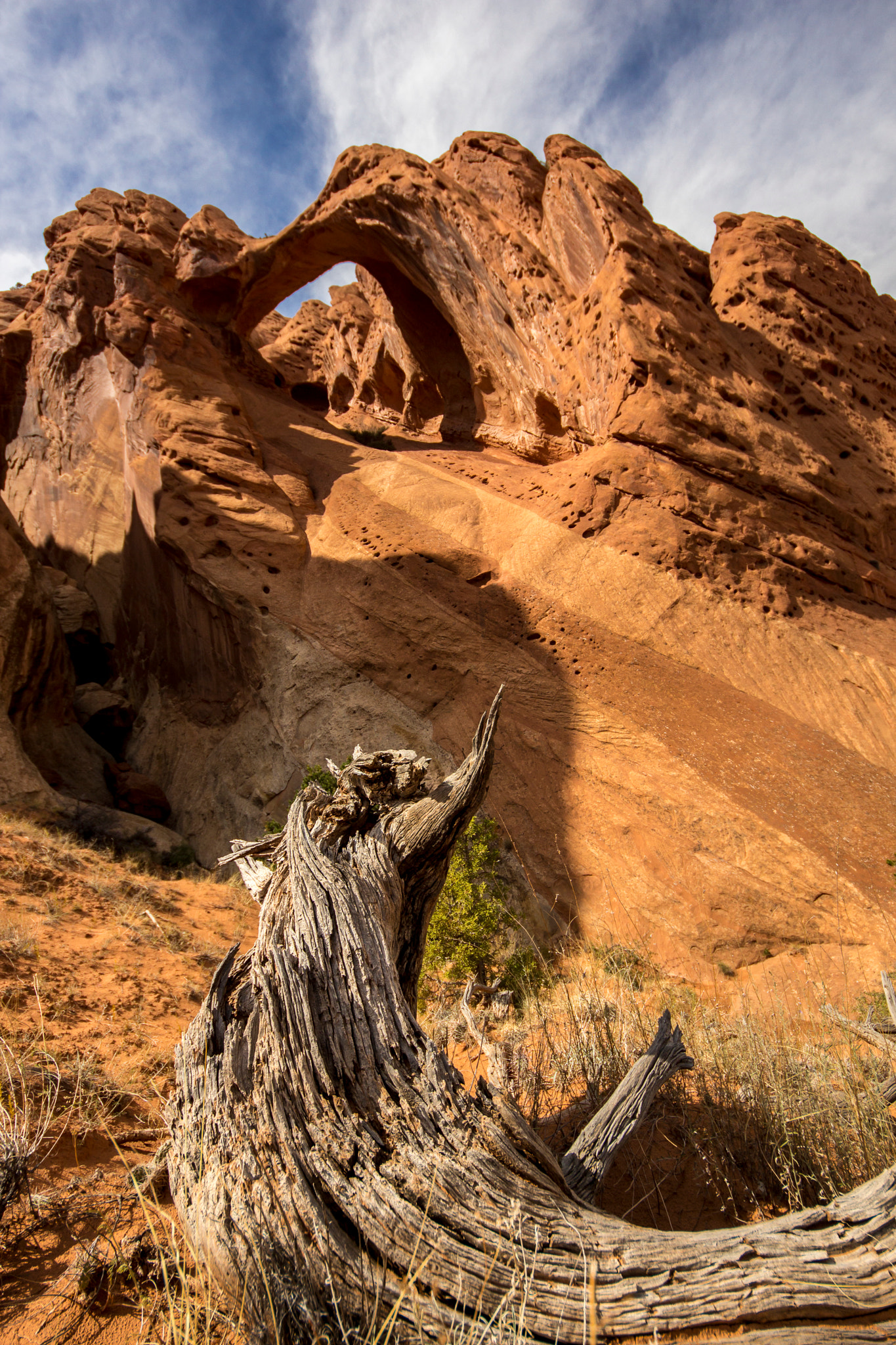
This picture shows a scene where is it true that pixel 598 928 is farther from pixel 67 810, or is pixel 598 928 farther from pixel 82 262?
pixel 82 262

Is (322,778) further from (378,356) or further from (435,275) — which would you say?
(378,356)

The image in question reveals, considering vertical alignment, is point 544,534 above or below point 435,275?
below

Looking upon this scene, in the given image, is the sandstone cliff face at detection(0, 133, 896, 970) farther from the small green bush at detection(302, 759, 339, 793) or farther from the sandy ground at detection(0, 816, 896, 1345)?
the sandy ground at detection(0, 816, 896, 1345)

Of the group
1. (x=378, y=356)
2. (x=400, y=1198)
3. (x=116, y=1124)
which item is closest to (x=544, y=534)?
(x=116, y=1124)

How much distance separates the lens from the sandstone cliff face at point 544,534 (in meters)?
8.38

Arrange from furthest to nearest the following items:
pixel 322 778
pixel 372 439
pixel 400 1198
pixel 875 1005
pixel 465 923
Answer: pixel 372 439, pixel 322 778, pixel 465 923, pixel 875 1005, pixel 400 1198

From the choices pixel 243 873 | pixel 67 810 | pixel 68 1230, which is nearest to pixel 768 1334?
pixel 68 1230

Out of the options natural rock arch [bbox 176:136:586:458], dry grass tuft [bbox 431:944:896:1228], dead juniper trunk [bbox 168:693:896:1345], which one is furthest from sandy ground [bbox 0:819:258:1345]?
natural rock arch [bbox 176:136:586:458]

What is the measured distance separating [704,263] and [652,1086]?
1616 centimetres

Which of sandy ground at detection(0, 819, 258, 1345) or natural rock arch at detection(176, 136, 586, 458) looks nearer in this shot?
sandy ground at detection(0, 819, 258, 1345)

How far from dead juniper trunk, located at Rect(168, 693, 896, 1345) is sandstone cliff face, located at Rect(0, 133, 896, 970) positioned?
239 inches

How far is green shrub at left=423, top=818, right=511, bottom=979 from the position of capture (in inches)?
261

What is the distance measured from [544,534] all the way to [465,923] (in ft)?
22.6

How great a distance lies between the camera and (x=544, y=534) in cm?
1125
